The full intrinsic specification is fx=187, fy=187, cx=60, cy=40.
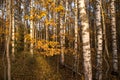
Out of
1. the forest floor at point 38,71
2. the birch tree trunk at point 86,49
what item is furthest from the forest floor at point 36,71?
the birch tree trunk at point 86,49

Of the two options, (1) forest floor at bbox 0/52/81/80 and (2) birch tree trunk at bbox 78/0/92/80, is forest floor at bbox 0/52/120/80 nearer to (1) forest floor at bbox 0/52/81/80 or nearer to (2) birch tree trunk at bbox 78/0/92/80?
(1) forest floor at bbox 0/52/81/80

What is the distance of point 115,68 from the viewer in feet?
36.4

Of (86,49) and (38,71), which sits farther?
(38,71)

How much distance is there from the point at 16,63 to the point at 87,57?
906 centimetres

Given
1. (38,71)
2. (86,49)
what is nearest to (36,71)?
(38,71)

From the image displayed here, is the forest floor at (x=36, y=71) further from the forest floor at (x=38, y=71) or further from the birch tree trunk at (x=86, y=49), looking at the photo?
the birch tree trunk at (x=86, y=49)

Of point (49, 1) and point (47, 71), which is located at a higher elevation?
point (49, 1)

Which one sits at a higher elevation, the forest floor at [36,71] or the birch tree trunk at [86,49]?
the birch tree trunk at [86,49]

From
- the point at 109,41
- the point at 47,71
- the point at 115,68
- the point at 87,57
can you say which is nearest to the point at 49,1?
the point at 47,71

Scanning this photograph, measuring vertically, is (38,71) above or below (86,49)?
below

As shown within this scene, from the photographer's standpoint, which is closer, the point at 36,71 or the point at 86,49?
the point at 86,49

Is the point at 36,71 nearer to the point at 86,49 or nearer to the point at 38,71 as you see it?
the point at 38,71

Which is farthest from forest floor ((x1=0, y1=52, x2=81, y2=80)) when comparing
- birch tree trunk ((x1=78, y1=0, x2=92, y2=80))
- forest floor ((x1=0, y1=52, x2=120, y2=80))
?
birch tree trunk ((x1=78, y1=0, x2=92, y2=80))

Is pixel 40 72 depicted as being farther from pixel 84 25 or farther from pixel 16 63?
pixel 84 25
